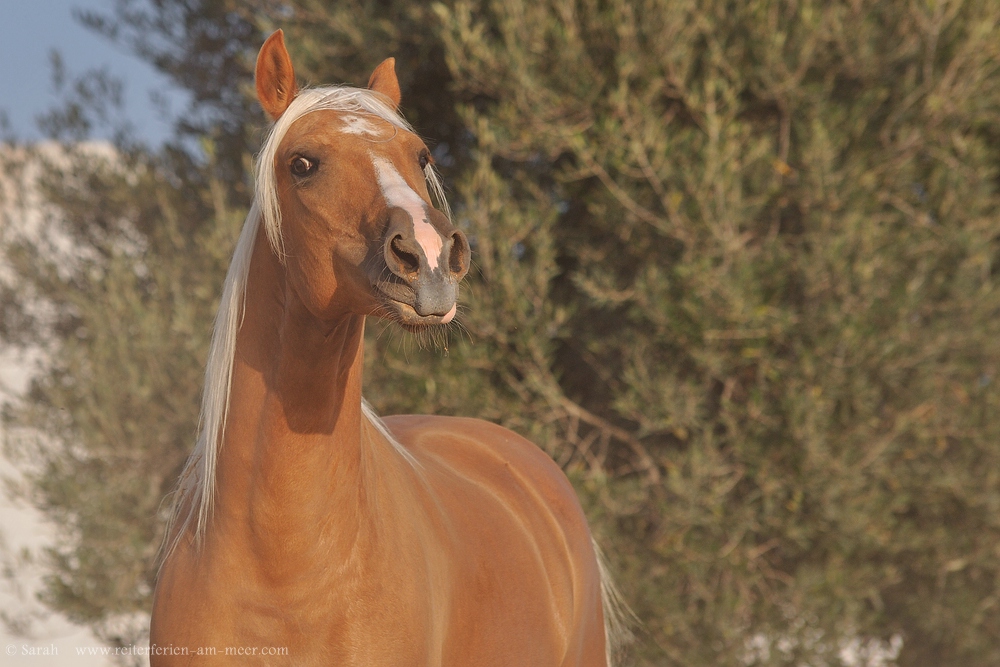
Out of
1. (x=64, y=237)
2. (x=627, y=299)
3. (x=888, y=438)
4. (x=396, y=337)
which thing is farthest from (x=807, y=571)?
(x=64, y=237)

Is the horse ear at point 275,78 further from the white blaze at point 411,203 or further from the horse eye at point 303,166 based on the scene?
the white blaze at point 411,203

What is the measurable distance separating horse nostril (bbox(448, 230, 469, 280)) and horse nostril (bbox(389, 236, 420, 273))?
0.08 metres

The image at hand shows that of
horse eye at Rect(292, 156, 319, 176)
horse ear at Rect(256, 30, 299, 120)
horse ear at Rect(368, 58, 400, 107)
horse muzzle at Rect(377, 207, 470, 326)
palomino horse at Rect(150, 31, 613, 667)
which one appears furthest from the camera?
horse ear at Rect(368, 58, 400, 107)

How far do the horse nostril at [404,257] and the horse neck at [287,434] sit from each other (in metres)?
0.38

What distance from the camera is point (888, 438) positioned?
5.25 m

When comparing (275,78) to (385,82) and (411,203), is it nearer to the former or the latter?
(385,82)

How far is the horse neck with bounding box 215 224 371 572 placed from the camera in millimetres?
2137

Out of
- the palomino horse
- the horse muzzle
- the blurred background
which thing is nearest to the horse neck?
the palomino horse

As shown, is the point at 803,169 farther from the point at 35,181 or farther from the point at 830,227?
the point at 35,181

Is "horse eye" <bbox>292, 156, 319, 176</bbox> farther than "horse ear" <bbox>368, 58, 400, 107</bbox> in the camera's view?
No

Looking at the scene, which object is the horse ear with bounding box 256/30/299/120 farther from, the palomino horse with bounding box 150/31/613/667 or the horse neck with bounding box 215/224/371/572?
the horse neck with bounding box 215/224/371/572

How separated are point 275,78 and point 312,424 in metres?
0.90

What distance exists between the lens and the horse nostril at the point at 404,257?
182cm

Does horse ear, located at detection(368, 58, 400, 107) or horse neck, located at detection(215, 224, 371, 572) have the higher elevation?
horse ear, located at detection(368, 58, 400, 107)
